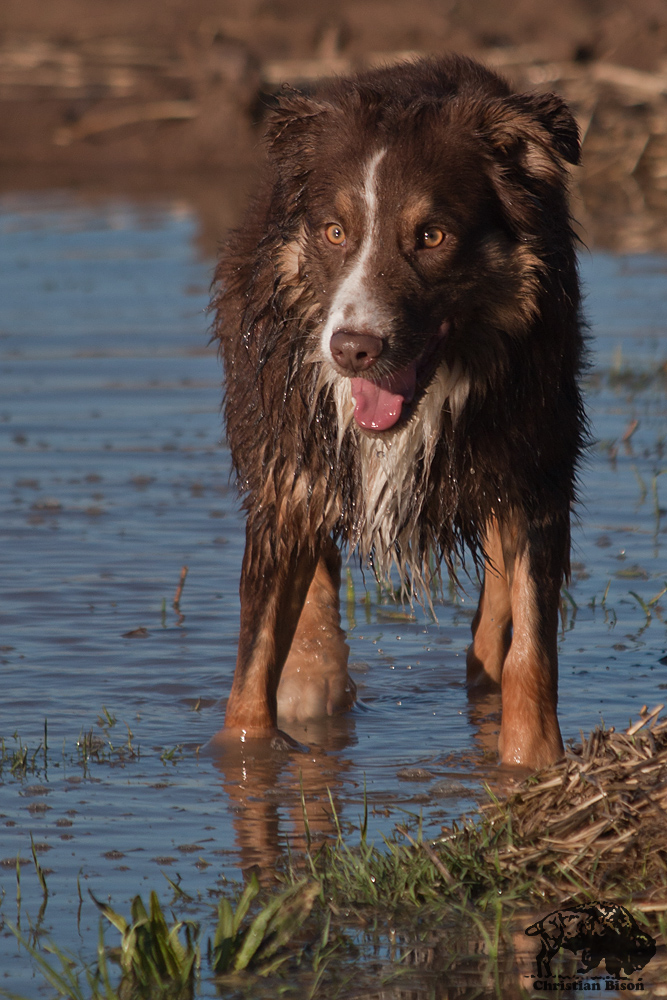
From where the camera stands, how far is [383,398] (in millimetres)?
4980

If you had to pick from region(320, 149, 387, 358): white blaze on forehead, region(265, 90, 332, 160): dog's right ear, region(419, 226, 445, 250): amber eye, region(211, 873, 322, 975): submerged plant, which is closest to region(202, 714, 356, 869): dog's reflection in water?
region(211, 873, 322, 975): submerged plant

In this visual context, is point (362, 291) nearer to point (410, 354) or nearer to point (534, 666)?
point (410, 354)

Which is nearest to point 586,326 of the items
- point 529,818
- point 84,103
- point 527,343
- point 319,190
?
point 527,343

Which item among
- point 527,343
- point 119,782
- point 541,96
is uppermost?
point 541,96

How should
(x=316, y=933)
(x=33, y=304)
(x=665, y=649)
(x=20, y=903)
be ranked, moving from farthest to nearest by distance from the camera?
(x=33, y=304), (x=665, y=649), (x=20, y=903), (x=316, y=933)

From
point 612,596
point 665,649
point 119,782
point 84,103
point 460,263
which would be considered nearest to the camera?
point 460,263

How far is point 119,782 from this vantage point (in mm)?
5246

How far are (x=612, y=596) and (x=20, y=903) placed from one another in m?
3.81

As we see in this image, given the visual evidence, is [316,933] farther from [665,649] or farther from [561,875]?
[665,649]

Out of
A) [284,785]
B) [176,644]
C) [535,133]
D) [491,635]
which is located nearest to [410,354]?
[535,133]

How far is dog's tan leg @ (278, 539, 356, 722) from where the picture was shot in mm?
6195

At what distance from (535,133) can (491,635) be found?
2.34m

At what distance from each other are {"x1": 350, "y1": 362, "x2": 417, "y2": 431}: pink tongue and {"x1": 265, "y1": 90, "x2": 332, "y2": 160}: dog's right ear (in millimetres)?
813
